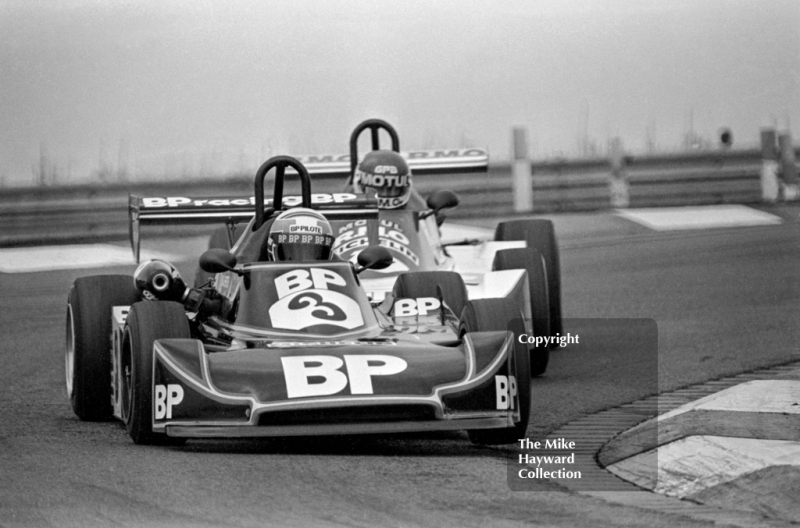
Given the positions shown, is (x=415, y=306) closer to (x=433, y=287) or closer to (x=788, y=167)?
(x=433, y=287)

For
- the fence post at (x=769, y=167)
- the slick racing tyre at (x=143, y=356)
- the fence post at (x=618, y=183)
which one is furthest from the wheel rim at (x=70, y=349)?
the fence post at (x=769, y=167)

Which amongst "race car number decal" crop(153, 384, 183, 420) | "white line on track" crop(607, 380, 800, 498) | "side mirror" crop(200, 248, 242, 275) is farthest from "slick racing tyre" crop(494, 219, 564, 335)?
"race car number decal" crop(153, 384, 183, 420)

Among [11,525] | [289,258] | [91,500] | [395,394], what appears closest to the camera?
[11,525]

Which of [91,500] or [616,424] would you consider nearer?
[91,500]

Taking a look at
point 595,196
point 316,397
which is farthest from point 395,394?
point 595,196

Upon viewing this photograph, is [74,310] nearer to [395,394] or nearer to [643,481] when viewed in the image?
[395,394]

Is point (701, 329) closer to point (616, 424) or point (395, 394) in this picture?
point (616, 424)

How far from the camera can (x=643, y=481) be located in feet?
20.2

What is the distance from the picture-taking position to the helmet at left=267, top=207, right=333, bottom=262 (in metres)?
8.20

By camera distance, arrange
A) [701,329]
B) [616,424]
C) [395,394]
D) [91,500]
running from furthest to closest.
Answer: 1. [701,329]
2. [616,424]
3. [395,394]
4. [91,500]

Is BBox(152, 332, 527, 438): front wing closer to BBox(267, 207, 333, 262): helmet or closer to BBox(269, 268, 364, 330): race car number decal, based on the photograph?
BBox(269, 268, 364, 330): race car number decal

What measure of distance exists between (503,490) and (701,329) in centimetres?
594

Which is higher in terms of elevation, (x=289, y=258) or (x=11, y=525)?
(x=289, y=258)

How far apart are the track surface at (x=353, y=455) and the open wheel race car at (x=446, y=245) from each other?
46cm
